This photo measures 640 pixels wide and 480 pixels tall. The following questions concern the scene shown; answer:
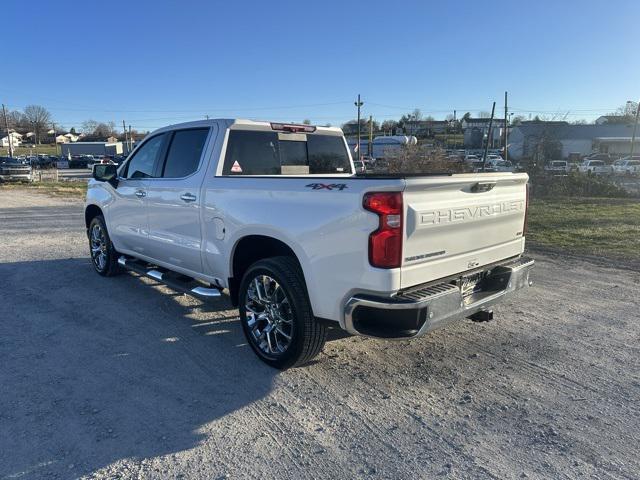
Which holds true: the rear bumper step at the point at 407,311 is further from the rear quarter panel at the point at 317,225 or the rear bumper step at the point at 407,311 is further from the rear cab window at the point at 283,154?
the rear cab window at the point at 283,154

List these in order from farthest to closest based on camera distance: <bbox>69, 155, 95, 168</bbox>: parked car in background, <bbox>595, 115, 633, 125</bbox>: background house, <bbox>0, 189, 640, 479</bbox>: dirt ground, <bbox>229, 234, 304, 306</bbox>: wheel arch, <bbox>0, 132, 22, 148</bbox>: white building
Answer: <bbox>0, 132, 22, 148</bbox>: white building < <bbox>595, 115, 633, 125</bbox>: background house < <bbox>69, 155, 95, 168</bbox>: parked car in background < <bbox>229, 234, 304, 306</bbox>: wheel arch < <bbox>0, 189, 640, 479</bbox>: dirt ground

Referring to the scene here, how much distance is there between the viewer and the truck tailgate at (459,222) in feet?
10.8

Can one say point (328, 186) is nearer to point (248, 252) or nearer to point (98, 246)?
point (248, 252)

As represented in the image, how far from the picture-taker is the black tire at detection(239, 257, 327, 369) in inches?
147

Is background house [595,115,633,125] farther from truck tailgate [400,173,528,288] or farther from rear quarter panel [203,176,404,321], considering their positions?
rear quarter panel [203,176,404,321]

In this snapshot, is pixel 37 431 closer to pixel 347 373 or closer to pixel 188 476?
pixel 188 476

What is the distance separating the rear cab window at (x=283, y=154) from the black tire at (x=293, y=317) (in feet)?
4.19

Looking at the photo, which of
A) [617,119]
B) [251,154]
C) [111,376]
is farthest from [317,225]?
[617,119]

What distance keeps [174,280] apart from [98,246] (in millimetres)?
2519

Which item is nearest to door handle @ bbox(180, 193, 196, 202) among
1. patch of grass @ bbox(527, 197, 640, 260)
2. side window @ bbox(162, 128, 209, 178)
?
side window @ bbox(162, 128, 209, 178)

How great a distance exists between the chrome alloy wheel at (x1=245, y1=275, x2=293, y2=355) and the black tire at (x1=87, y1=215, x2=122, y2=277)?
3.41 meters

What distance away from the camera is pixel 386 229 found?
10.4ft

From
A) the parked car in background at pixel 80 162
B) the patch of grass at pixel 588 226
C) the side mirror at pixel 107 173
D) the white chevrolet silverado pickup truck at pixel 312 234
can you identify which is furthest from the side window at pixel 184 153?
the parked car in background at pixel 80 162

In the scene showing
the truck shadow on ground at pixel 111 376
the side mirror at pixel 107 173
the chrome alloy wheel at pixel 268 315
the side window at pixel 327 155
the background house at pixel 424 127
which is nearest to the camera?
the truck shadow on ground at pixel 111 376
